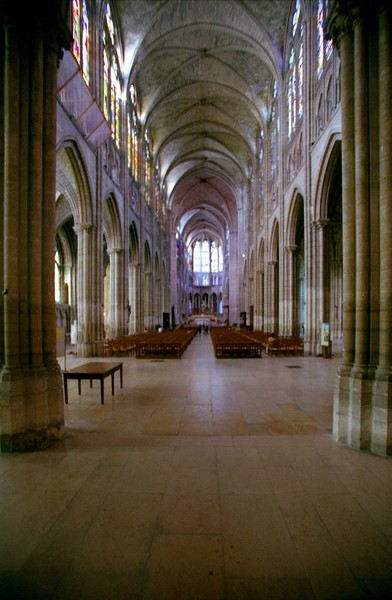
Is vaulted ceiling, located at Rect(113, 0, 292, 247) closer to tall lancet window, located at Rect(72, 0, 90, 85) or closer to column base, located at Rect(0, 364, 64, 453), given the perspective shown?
tall lancet window, located at Rect(72, 0, 90, 85)

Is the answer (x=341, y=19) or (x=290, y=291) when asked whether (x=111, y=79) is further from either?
(x=341, y=19)

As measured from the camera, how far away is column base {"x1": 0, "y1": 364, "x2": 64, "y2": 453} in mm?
4832

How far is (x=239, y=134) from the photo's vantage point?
111 ft

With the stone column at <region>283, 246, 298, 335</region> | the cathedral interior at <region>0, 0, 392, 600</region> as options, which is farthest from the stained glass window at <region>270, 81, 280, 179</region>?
the cathedral interior at <region>0, 0, 392, 600</region>

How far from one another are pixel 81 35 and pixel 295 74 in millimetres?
12154

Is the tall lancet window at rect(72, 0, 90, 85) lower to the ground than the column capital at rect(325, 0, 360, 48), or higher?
higher

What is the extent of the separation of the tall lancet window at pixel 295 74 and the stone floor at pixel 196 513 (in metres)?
19.1

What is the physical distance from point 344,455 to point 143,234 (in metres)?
26.0

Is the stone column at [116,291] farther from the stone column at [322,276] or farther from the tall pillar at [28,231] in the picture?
the tall pillar at [28,231]

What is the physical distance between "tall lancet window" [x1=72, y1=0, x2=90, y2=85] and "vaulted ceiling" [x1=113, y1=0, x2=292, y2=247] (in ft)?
18.6

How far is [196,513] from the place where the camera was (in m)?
3.27

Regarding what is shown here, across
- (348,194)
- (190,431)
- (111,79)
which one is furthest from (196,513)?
(111,79)

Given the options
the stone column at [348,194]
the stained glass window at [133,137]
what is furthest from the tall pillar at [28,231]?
the stained glass window at [133,137]

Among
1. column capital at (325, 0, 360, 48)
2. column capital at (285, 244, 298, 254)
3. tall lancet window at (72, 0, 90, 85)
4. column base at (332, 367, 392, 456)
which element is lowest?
column base at (332, 367, 392, 456)
